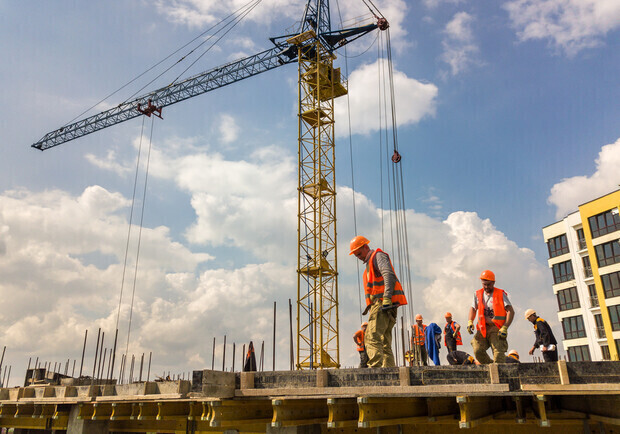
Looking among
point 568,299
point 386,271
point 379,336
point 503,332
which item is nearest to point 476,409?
point 503,332

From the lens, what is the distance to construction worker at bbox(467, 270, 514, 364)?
7402 millimetres

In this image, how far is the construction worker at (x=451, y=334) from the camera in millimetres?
11133

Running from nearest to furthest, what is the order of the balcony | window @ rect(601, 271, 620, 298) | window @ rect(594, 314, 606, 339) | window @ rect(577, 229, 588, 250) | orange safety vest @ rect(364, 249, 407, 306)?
orange safety vest @ rect(364, 249, 407, 306) → window @ rect(601, 271, 620, 298) → window @ rect(594, 314, 606, 339) → the balcony → window @ rect(577, 229, 588, 250)

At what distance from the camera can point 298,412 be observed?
7.34 m

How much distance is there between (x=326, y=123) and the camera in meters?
33.5

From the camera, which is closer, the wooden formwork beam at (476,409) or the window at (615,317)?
the wooden formwork beam at (476,409)

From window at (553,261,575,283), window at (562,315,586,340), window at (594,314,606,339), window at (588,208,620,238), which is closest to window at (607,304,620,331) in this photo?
window at (594,314,606,339)

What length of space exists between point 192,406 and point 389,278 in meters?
4.52

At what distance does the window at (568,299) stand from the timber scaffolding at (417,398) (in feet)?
124

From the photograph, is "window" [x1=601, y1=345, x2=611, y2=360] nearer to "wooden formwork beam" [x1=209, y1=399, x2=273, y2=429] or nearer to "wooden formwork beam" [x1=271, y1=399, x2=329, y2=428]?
"wooden formwork beam" [x1=271, y1=399, x2=329, y2=428]

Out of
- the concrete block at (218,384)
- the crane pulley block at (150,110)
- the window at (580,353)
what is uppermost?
the crane pulley block at (150,110)

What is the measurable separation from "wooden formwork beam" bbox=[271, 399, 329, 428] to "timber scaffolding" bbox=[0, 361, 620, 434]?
0.01 metres

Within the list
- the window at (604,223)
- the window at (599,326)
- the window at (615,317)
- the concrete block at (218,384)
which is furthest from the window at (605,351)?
the concrete block at (218,384)

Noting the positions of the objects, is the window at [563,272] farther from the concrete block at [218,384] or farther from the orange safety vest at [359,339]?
the concrete block at [218,384]
